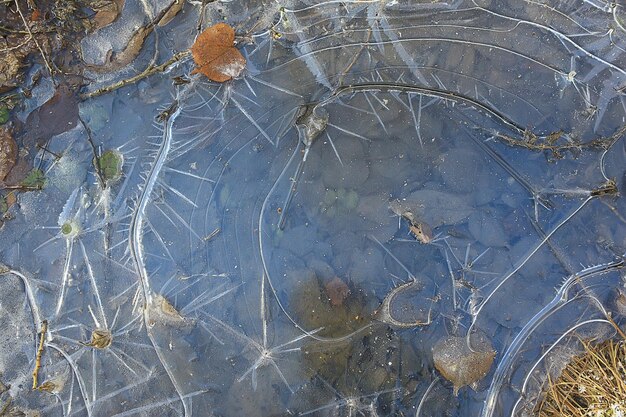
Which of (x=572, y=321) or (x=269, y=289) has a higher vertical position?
(x=269, y=289)

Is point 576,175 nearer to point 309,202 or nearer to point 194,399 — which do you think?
point 309,202

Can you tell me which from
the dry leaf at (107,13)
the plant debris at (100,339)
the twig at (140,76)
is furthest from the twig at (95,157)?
the plant debris at (100,339)

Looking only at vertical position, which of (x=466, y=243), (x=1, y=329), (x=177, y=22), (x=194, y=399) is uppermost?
(x=177, y=22)

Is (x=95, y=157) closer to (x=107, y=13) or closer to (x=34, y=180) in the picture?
(x=34, y=180)

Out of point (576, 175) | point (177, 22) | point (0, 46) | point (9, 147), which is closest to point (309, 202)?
point (177, 22)

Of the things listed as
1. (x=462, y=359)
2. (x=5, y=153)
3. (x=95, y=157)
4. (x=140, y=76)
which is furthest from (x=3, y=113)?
(x=462, y=359)
